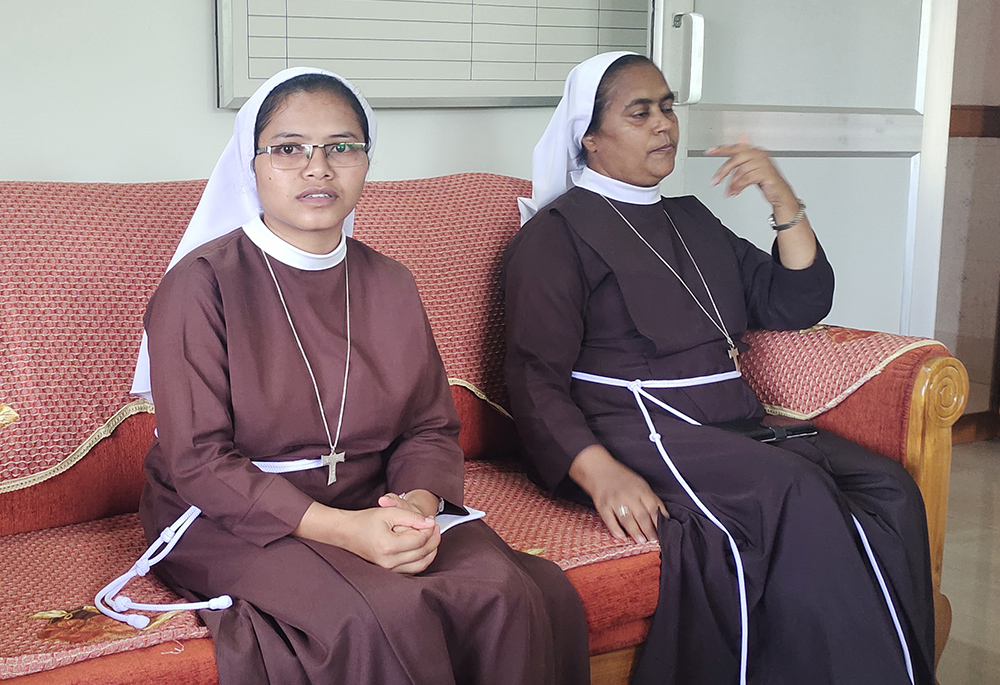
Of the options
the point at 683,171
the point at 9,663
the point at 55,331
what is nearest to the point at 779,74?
the point at 683,171

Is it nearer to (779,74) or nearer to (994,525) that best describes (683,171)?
(779,74)

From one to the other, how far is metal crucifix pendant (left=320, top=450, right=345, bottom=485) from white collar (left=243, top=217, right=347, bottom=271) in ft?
1.01

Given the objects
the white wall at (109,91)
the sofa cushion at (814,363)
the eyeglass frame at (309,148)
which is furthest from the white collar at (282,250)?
the sofa cushion at (814,363)

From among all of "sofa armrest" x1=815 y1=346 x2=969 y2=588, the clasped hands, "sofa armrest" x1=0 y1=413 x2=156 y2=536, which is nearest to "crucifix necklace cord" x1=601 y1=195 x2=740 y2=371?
"sofa armrest" x1=815 y1=346 x2=969 y2=588

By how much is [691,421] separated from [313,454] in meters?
0.83

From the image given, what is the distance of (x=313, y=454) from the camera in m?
1.70

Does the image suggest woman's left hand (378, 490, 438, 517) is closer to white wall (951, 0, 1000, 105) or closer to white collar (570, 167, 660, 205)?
white collar (570, 167, 660, 205)

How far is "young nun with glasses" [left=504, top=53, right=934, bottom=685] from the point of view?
6.13 feet

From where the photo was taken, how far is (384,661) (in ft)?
4.65

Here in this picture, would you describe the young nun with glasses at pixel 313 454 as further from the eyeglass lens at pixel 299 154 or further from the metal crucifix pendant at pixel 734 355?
the metal crucifix pendant at pixel 734 355

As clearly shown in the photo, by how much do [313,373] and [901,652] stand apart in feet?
3.80

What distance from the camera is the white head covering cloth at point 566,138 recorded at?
230cm

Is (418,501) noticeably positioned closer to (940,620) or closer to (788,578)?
(788,578)

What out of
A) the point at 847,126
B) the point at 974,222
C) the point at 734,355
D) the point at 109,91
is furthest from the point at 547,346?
the point at 974,222
